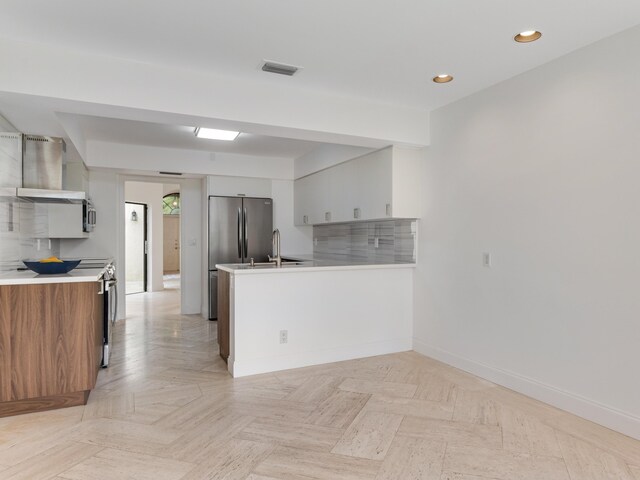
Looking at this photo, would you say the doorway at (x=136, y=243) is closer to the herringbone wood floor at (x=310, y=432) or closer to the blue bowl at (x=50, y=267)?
the herringbone wood floor at (x=310, y=432)

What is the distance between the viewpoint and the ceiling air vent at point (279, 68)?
2998mm

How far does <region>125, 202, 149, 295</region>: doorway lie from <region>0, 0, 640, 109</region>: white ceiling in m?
7.51

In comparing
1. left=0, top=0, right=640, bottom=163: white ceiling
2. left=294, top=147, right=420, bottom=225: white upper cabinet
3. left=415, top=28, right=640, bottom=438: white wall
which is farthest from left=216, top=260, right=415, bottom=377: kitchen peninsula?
left=0, top=0, right=640, bottom=163: white ceiling

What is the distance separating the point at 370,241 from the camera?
5.07 m

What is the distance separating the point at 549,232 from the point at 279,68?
91.6 inches

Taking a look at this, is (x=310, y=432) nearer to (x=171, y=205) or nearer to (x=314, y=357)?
(x=314, y=357)

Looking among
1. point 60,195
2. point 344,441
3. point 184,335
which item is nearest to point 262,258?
point 184,335

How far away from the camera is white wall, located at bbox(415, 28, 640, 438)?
253 cm

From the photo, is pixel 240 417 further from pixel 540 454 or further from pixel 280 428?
pixel 540 454

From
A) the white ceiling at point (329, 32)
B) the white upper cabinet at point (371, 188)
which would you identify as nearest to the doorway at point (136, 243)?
the white upper cabinet at point (371, 188)

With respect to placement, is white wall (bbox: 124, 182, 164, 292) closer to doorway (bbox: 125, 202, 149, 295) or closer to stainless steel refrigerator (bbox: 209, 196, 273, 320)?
doorway (bbox: 125, 202, 149, 295)

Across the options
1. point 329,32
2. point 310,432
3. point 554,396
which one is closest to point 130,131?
point 329,32

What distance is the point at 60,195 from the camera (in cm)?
355

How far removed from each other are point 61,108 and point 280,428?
2.67m
